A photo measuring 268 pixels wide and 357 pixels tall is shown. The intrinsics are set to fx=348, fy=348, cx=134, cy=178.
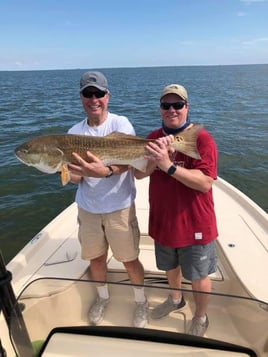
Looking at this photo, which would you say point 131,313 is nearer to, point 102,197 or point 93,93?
point 102,197

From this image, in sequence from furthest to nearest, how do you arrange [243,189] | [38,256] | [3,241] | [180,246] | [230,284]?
[243,189] < [3,241] < [38,256] < [230,284] < [180,246]

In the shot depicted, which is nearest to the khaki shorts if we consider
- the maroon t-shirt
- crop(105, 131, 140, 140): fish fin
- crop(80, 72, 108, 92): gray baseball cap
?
the maroon t-shirt

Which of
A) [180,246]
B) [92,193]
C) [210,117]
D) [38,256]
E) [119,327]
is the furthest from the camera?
[210,117]

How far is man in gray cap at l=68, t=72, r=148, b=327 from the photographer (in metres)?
3.30

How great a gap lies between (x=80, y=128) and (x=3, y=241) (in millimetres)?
5452

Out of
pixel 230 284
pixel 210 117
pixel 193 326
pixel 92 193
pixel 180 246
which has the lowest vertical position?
pixel 210 117

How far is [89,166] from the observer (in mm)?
3213

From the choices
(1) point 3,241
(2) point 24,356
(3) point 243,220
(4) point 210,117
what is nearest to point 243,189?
(3) point 243,220

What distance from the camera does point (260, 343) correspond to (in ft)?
8.45

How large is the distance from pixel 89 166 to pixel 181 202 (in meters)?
0.91

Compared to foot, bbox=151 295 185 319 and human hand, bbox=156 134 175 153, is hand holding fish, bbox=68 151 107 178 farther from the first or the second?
foot, bbox=151 295 185 319

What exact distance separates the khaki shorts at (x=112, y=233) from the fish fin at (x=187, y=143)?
942 millimetres

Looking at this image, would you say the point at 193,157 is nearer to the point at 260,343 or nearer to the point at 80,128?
the point at 80,128

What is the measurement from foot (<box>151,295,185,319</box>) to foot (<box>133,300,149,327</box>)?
10 cm
